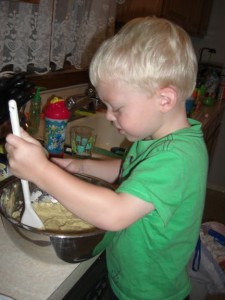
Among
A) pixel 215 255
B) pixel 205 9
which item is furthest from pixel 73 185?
pixel 205 9

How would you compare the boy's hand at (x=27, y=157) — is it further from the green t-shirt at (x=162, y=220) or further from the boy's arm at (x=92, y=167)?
the boy's arm at (x=92, y=167)

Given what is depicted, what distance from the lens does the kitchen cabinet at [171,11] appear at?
5.98ft

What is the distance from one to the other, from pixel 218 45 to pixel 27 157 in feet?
9.79

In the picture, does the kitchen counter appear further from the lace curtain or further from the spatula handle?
the lace curtain

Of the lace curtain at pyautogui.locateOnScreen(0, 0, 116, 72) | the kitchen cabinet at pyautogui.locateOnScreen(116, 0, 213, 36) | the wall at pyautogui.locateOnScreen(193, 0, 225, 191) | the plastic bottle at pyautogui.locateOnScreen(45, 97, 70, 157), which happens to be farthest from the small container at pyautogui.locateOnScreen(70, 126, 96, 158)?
the wall at pyautogui.locateOnScreen(193, 0, 225, 191)

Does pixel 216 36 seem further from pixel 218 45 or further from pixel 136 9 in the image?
pixel 136 9

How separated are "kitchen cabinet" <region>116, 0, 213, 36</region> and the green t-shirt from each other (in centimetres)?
132

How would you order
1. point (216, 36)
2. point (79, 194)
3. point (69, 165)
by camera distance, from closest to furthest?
point (79, 194) → point (69, 165) → point (216, 36)

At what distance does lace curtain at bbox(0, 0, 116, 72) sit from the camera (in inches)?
44.3

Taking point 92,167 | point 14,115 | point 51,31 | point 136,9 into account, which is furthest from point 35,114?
point 136,9

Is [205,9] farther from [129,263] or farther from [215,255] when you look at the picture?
[129,263]

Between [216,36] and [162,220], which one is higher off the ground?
[216,36]

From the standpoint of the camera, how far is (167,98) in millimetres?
624

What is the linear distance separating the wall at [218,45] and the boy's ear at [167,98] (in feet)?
8.71
